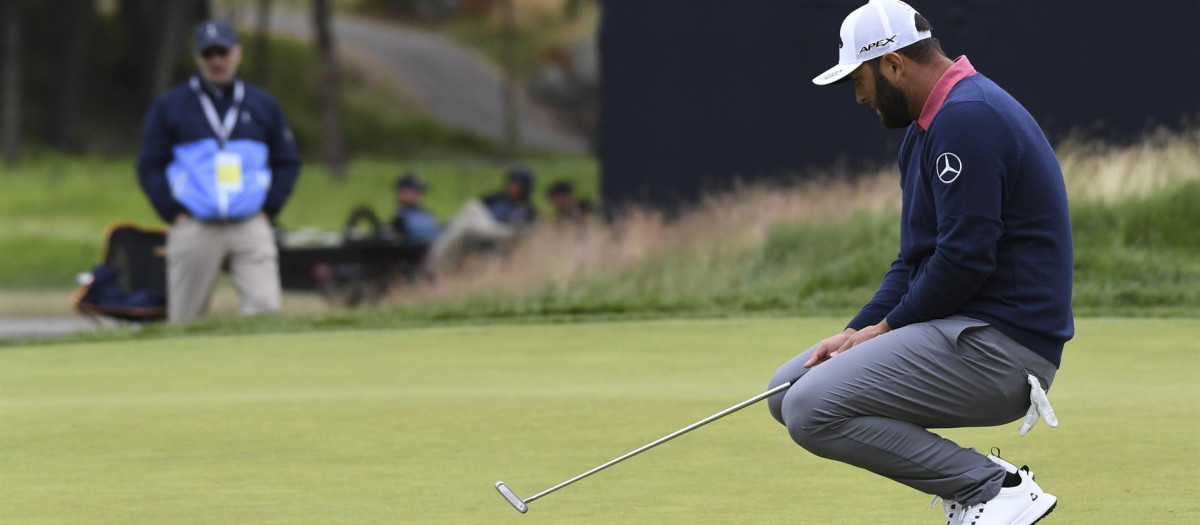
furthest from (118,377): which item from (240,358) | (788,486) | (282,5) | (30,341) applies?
(282,5)

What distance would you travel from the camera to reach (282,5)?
68.2 m

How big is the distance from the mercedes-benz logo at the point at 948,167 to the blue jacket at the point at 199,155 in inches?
265

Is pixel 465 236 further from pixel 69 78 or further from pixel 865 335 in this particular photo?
pixel 69 78

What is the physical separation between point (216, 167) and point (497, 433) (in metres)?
4.37

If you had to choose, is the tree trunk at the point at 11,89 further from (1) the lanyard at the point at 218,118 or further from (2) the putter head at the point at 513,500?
(2) the putter head at the point at 513,500

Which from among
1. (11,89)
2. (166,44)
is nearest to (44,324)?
(11,89)

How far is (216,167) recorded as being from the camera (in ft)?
35.0

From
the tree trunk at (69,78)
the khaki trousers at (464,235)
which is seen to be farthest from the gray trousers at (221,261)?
the tree trunk at (69,78)

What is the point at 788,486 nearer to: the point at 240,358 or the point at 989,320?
the point at 989,320

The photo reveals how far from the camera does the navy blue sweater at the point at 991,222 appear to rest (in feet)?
14.7

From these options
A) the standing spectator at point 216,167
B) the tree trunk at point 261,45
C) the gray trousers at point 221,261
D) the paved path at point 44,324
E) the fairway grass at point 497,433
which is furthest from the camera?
the tree trunk at point 261,45

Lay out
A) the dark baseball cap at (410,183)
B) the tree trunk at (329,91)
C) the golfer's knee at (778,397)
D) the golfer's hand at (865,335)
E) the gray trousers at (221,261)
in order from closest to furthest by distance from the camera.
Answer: the golfer's hand at (865,335)
the golfer's knee at (778,397)
the gray trousers at (221,261)
the dark baseball cap at (410,183)
the tree trunk at (329,91)

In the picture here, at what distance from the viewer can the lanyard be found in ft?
35.1

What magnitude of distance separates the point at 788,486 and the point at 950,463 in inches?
39.0
